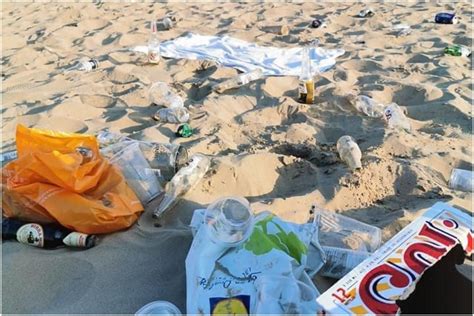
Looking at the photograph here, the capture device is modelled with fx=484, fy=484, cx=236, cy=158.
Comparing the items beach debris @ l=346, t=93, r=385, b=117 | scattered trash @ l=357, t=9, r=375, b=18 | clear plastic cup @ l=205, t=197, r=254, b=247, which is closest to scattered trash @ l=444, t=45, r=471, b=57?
beach debris @ l=346, t=93, r=385, b=117

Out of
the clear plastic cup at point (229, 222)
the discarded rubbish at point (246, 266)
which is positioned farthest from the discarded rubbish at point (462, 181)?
the clear plastic cup at point (229, 222)

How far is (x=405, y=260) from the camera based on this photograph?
1301 millimetres

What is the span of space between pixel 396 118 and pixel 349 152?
22.4 inches

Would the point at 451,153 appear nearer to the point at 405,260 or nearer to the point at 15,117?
the point at 405,260

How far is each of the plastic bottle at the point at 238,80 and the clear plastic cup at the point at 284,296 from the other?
2.16 metres

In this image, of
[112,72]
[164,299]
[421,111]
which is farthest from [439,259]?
[112,72]

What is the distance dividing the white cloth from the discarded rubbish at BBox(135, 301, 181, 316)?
96.6 inches

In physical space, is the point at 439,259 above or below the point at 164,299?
above

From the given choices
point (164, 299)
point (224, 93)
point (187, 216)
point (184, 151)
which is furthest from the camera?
point (224, 93)

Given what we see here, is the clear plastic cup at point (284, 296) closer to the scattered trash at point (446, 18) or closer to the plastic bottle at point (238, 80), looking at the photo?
the plastic bottle at point (238, 80)

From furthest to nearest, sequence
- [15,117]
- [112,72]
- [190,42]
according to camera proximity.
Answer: [190,42] < [112,72] < [15,117]

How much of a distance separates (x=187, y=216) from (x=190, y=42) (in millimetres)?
2873

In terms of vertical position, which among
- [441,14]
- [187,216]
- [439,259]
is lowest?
[441,14]

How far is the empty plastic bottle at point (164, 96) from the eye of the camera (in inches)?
123
